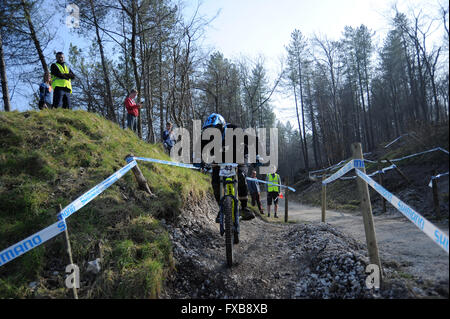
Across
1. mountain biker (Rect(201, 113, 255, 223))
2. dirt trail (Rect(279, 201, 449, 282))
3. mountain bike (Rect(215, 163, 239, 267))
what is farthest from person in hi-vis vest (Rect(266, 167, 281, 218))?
dirt trail (Rect(279, 201, 449, 282))

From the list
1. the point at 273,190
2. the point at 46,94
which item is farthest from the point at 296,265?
the point at 46,94

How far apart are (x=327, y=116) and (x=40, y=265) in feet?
51.5

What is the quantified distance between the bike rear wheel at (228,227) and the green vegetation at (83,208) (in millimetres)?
821

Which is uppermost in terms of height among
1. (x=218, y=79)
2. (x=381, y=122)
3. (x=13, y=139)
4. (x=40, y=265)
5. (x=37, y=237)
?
(x=218, y=79)

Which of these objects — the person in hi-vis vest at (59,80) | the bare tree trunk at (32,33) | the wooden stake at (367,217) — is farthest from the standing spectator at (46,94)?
the wooden stake at (367,217)

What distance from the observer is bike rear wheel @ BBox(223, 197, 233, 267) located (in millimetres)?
3473

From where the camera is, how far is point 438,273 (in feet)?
6.10

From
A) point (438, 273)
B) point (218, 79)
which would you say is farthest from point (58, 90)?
point (218, 79)

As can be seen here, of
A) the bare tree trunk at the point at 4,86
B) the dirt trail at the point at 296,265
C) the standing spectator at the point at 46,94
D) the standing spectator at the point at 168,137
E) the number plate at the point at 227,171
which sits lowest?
the dirt trail at the point at 296,265

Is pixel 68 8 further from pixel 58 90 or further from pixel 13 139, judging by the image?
pixel 13 139

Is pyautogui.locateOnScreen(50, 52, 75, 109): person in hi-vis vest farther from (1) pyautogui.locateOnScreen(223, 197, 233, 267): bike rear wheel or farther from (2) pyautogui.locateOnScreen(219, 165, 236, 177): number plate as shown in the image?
(1) pyautogui.locateOnScreen(223, 197, 233, 267): bike rear wheel

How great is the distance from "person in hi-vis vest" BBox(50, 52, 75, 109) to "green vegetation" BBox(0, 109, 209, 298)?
1.31 m

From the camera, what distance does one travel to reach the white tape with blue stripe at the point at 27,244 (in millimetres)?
2355

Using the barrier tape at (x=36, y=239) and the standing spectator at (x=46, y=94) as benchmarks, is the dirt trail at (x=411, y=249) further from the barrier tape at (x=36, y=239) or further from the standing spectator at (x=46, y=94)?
the standing spectator at (x=46, y=94)
